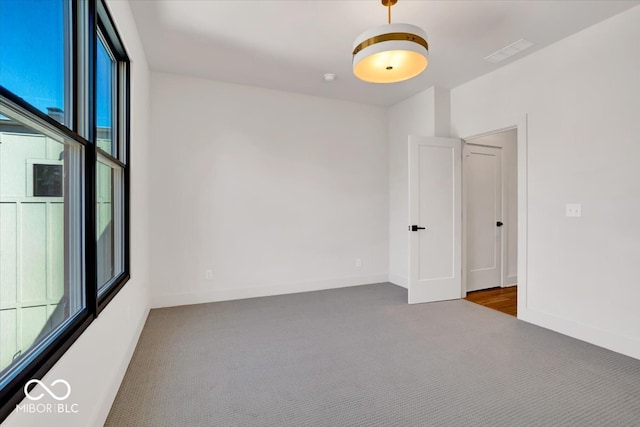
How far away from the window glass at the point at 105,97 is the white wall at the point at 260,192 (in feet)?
4.44

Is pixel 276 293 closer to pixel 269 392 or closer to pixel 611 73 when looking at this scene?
pixel 269 392

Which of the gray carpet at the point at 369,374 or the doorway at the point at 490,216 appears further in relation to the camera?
the doorway at the point at 490,216

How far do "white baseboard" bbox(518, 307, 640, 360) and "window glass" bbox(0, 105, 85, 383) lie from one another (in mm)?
3817

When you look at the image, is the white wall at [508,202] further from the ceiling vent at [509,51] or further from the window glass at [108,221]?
the window glass at [108,221]

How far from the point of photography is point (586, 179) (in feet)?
9.16

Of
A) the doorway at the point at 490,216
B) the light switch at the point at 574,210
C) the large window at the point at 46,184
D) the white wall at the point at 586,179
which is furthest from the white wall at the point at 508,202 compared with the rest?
the large window at the point at 46,184

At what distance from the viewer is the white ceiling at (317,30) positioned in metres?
2.48

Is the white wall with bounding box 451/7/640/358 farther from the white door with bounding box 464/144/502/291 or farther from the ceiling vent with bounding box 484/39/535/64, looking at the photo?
the white door with bounding box 464/144/502/291

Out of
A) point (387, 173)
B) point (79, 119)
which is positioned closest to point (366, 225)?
point (387, 173)

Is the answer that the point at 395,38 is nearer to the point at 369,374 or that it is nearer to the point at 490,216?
the point at 369,374

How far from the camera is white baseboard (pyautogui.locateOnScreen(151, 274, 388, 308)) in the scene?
3.78m

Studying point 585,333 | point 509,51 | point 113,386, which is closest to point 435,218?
point 585,333

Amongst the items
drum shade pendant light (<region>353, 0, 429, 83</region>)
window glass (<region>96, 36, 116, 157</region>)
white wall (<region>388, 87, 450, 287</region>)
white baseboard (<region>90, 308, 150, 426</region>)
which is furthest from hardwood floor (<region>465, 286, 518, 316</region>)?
window glass (<region>96, 36, 116, 157</region>)

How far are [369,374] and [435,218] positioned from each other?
7.72 ft
